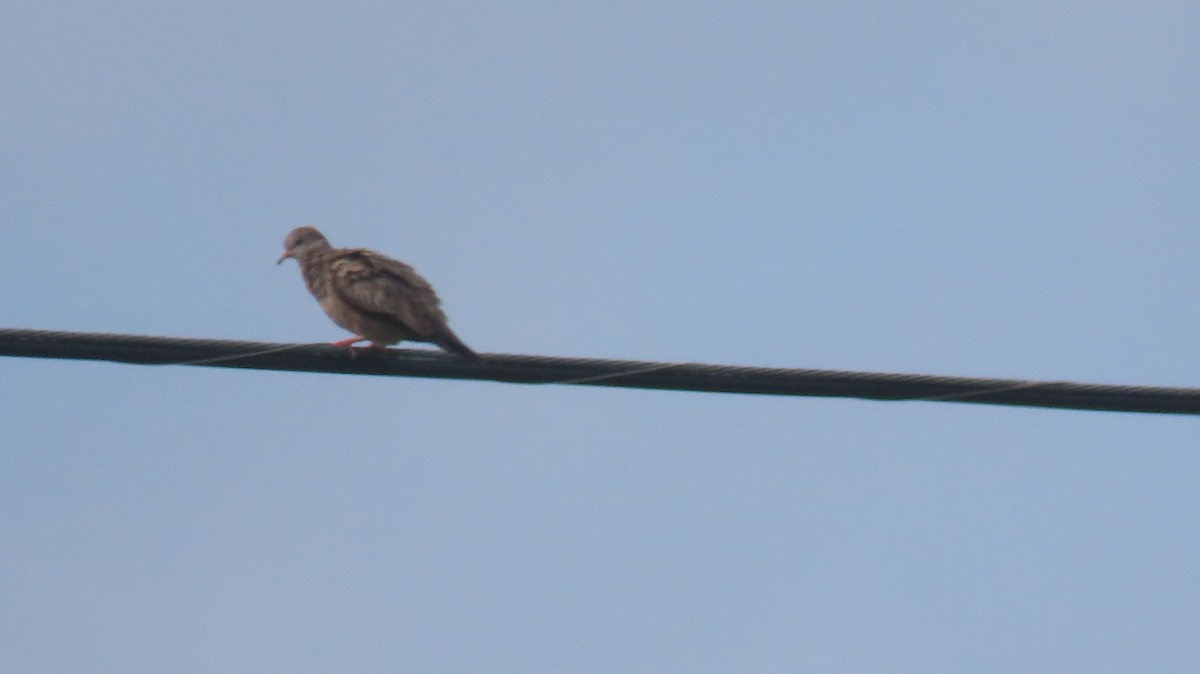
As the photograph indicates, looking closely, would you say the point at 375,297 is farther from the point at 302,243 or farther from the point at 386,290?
the point at 302,243

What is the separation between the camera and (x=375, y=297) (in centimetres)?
991

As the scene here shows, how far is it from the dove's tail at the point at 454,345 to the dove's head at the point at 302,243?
3.24 meters

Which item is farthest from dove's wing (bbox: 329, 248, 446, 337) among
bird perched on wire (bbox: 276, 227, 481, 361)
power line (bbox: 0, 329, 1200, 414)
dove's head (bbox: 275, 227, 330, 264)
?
power line (bbox: 0, 329, 1200, 414)

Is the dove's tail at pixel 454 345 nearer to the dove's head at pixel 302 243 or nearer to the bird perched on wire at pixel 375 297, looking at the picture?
the bird perched on wire at pixel 375 297

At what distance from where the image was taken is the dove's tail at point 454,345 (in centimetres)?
766

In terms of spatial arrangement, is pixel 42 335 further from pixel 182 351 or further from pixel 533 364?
pixel 533 364

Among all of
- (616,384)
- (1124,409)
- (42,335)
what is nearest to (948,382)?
(1124,409)

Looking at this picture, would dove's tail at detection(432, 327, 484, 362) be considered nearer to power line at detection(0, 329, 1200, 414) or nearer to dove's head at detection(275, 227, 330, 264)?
power line at detection(0, 329, 1200, 414)

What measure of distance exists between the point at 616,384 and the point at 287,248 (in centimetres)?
590

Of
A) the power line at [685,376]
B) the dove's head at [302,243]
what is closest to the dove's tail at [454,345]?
the power line at [685,376]

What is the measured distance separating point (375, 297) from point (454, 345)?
5.43ft

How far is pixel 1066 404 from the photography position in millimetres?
6965

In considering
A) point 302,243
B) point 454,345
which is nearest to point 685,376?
point 454,345

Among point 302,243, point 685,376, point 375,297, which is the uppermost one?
point 302,243
